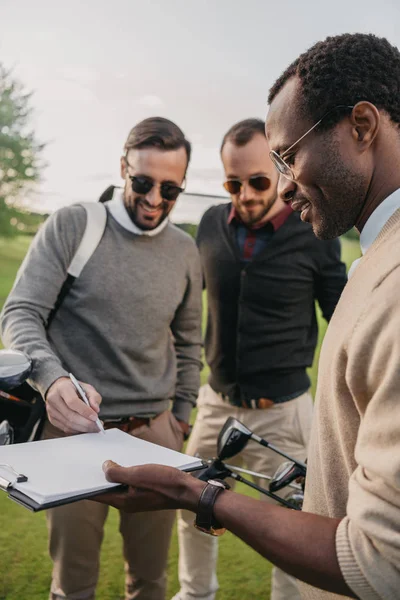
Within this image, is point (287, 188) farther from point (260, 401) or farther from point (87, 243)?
point (260, 401)

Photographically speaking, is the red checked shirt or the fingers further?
the red checked shirt

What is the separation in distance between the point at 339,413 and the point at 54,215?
5.70ft

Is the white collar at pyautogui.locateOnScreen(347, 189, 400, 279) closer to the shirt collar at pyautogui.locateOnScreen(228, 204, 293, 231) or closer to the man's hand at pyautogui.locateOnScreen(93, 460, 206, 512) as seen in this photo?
the man's hand at pyautogui.locateOnScreen(93, 460, 206, 512)

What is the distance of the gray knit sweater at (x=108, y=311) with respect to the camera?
2.58 m

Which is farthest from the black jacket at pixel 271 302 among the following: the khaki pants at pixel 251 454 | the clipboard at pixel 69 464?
the clipboard at pixel 69 464

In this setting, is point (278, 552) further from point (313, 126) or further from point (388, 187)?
point (313, 126)

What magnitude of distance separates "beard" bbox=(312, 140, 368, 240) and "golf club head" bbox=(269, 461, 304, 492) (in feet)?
2.87

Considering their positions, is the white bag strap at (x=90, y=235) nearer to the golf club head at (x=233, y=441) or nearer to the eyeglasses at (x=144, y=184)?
the eyeglasses at (x=144, y=184)

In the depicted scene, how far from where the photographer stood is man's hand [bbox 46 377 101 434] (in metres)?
2.05

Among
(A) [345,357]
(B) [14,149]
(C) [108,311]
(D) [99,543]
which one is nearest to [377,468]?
(A) [345,357]

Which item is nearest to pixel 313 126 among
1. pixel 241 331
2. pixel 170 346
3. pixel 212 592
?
pixel 170 346

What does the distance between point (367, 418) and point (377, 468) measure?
0.09m

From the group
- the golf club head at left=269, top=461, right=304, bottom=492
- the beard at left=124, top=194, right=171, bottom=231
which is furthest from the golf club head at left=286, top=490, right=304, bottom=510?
the beard at left=124, top=194, right=171, bottom=231

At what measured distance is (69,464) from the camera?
65.7 inches
